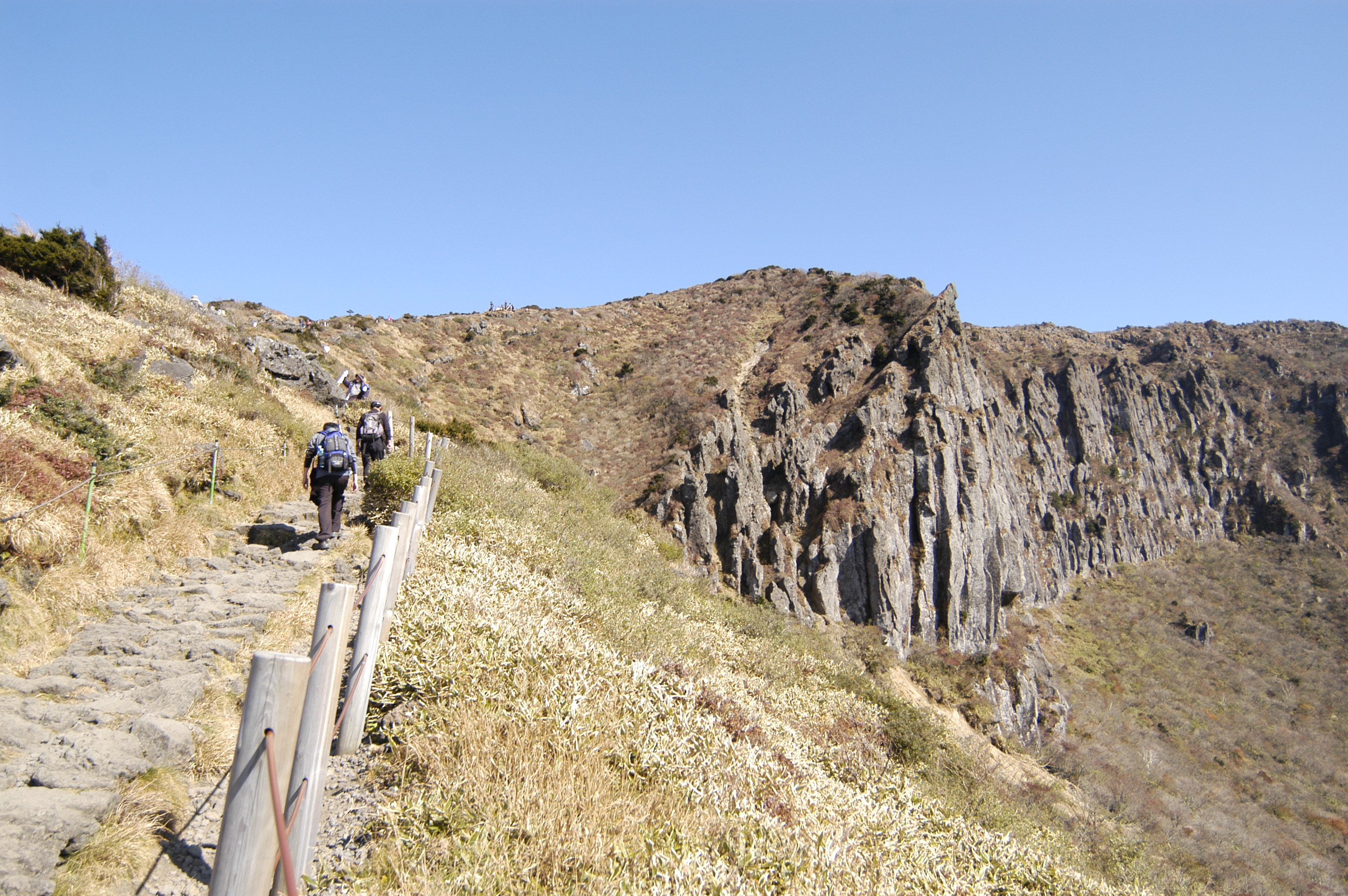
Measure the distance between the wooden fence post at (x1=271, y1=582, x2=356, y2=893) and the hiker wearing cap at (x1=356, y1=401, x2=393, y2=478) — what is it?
820 centimetres

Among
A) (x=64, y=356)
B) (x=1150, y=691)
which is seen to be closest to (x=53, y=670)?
(x=64, y=356)

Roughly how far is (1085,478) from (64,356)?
100576 mm

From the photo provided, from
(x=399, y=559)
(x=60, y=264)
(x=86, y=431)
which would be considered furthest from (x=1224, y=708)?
(x=60, y=264)

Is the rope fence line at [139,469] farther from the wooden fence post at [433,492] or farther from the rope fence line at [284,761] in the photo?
the rope fence line at [284,761]

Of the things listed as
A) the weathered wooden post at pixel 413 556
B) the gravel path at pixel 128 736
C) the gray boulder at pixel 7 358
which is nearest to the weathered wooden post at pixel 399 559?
the weathered wooden post at pixel 413 556

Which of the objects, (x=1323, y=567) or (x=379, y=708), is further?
(x=1323, y=567)

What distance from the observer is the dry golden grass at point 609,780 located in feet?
11.4

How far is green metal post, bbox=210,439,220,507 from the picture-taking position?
31.6ft

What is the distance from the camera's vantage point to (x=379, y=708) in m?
4.91

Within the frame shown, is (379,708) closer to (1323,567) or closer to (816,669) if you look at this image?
(816,669)

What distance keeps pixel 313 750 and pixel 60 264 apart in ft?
66.5

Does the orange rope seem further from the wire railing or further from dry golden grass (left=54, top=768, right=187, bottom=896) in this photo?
the wire railing

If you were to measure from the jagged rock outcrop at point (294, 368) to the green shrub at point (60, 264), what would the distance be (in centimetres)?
386

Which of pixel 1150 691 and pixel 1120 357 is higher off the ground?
pixel 1120 357
